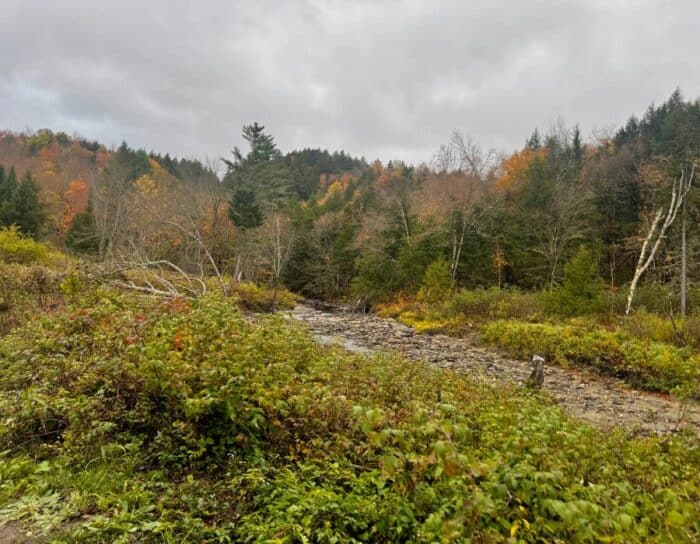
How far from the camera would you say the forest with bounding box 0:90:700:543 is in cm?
272

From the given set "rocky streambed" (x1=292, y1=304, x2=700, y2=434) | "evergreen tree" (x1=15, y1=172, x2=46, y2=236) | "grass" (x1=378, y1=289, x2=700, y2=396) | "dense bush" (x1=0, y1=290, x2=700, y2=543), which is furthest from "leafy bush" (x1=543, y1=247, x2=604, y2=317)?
"evergreen tree" (x1=15, y1=172, x2=46, y2=236)

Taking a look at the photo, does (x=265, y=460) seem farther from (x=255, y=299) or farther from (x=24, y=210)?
(x=24, y=210)

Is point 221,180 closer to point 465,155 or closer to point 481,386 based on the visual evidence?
point 465,155

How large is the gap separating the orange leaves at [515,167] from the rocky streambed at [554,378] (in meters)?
18.4

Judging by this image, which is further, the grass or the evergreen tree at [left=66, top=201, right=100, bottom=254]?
the evergreen tree at [left=66, top=201, right=100, bottom=254]

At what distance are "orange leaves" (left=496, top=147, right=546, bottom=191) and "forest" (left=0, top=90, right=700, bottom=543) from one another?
61.2 inches

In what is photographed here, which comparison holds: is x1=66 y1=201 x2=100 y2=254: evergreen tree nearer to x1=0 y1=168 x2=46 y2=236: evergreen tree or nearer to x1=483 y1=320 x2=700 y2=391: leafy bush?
x1=0 y1=168 x2=46 y2=236: evergreen tree

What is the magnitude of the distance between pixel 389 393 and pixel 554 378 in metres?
8.04

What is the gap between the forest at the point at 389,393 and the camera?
8.91 ft

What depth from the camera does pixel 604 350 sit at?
13406 millimetres

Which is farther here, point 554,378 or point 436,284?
point 436,284

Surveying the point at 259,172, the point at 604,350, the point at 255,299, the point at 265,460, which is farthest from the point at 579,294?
the point at 259,172

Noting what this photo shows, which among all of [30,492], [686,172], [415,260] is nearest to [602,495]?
[30,492]

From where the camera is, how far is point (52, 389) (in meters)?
4.61
